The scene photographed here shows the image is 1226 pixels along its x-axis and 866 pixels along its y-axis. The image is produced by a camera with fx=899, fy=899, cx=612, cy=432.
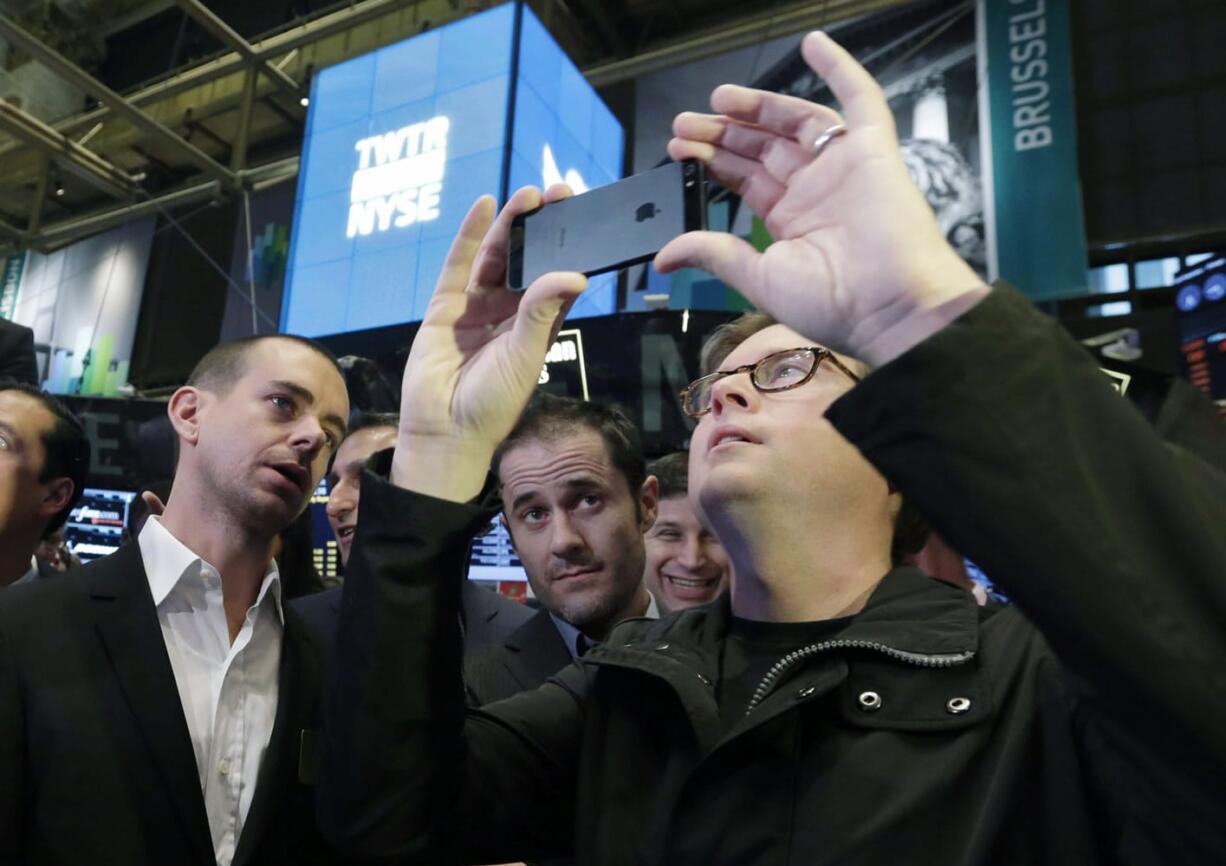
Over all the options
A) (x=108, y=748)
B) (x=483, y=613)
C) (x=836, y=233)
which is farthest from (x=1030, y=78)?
(x=108, y=748)

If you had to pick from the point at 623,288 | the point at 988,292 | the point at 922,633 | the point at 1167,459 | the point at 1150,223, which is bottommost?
the point at 922,633

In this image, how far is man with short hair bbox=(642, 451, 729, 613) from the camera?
91.5 inches

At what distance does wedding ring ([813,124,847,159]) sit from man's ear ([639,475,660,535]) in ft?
4.73

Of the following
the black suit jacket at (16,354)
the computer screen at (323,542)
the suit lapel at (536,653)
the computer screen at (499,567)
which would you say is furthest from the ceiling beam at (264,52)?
the suit lapel at (536,653)

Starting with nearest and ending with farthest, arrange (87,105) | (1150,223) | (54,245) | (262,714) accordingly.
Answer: (262,714) → (1150,223) → (87,105) → (54,245)

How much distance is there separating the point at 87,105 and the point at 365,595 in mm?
10852

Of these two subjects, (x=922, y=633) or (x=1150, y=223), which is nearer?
(x=922, y=633)

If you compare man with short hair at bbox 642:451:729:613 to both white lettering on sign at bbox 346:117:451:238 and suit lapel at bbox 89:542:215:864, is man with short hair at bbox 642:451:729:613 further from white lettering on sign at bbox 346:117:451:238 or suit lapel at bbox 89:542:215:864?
white lettering on sign at bbox 346:117:451:238

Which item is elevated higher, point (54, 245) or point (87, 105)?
point (87, 105)

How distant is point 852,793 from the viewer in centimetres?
90

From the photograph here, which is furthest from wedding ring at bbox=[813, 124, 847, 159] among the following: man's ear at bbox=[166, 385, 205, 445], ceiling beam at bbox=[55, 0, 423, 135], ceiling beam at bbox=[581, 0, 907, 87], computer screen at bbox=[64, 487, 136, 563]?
ceiling beam at bbox=[55, 0, 423, 135]

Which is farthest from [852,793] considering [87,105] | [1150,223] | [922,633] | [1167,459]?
[87,105]

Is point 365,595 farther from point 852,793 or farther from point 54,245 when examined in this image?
point 54,245

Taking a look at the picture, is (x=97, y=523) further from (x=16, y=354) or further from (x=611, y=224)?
(x=611, y=224)
